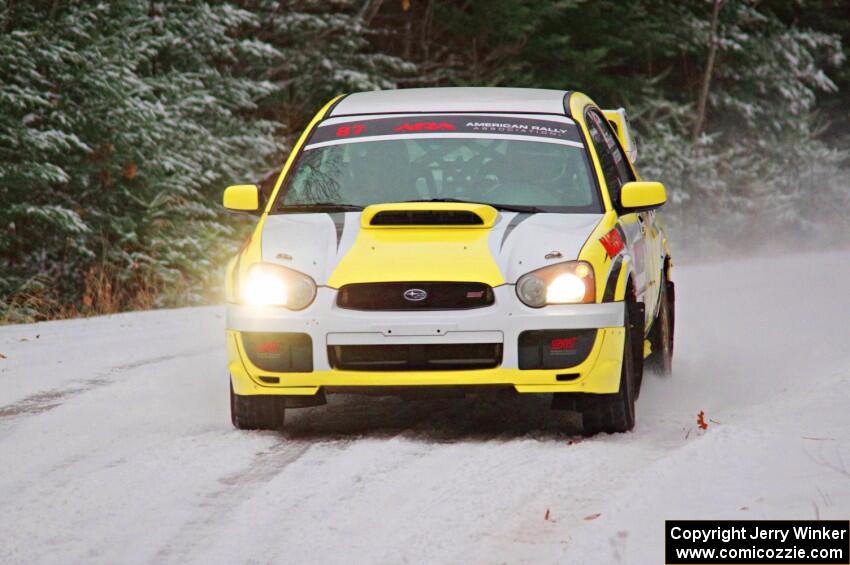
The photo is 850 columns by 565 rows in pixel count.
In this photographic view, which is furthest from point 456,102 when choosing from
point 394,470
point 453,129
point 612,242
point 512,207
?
point 394,470

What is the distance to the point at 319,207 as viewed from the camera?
7.92 metres

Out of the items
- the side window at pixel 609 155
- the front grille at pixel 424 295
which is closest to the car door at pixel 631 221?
the side window at pixel 609 155

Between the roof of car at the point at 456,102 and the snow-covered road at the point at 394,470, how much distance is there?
1626mm

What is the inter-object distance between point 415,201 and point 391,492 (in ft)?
7.16

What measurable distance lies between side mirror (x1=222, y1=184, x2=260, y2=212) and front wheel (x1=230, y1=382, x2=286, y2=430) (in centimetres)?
109

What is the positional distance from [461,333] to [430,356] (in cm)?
19

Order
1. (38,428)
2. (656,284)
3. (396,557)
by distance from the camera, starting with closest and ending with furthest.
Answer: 1. (396,557)
2. (38,428)
3. (656,284)

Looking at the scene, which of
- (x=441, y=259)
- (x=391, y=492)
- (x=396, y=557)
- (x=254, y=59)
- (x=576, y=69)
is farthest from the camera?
(x=576, y=69)

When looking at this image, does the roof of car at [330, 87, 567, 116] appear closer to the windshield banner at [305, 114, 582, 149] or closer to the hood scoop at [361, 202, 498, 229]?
the windshield banner at [305, 114, 582, 149]

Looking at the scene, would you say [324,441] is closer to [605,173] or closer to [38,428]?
[38,428]

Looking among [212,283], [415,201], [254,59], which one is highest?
[254,59]

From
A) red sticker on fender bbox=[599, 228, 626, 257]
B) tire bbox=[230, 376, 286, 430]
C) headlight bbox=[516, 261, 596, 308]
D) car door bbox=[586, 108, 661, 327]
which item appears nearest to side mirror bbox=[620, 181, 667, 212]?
car door bbox=[586, 108, 661, 327]

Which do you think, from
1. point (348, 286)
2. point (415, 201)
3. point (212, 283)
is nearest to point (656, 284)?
point (415, 201)

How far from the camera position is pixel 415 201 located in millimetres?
7797
